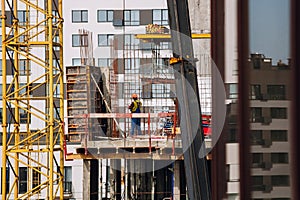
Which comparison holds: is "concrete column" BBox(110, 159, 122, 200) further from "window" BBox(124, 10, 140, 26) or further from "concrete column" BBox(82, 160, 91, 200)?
"window" BBox(124, 10, 140, 26)

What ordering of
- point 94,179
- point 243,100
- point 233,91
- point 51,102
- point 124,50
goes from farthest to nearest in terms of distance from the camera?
point 124,50 → point 94,179 → point 51,102 → point 233,91 → point 243,100

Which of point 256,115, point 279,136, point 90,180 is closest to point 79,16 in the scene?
point 90,180

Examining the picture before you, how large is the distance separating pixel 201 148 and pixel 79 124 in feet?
38.1

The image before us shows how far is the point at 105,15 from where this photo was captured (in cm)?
2881

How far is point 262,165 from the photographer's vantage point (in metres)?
1.96

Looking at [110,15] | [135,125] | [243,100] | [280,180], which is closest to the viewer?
[280,180]

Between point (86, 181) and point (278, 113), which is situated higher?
point (278, 113)

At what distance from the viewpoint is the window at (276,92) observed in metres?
1.76

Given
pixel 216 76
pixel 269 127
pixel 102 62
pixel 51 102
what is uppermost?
pixel 102 62

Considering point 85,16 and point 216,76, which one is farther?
point 85,16

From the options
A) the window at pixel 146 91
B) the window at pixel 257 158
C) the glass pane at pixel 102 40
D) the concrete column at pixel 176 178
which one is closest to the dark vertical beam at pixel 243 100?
→ the window at pixel 257 158
